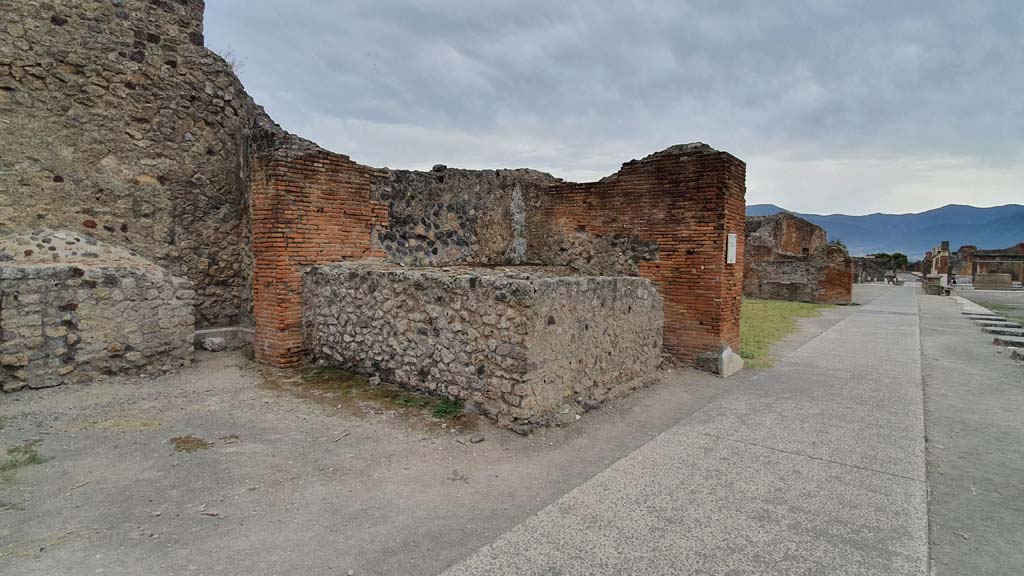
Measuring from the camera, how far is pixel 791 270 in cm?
2128

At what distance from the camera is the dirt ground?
105 inches

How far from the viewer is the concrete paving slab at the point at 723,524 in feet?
8.56

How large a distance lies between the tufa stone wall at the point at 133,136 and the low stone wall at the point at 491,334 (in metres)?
2.15

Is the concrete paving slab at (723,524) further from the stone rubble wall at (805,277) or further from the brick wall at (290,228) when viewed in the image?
the stone rubble wall at (805,277)

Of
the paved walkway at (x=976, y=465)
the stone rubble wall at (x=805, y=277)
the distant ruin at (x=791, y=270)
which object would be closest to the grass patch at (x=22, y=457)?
the paved walkway at (x=976, y=465)

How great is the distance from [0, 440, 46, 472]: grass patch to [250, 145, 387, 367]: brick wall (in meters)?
2.62

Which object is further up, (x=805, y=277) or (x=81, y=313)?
(x=805, y=277)

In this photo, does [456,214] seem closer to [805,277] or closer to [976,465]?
[976,465]

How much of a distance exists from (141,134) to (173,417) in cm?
432

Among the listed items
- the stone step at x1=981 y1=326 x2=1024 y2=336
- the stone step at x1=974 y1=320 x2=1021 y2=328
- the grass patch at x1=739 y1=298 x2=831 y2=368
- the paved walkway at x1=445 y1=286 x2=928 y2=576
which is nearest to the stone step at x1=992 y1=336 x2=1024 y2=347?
the stone step at x1=981 y1=326 x2=1024 y2=336

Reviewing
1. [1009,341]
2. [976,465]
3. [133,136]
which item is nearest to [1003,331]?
[1009,341]

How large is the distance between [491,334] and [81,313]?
14.7ft

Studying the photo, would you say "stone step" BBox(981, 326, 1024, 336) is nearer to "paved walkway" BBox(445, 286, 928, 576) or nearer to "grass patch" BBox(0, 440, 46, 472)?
"paved walkway" BBox(445, 286, 928, 576)

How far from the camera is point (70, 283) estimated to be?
17.5 feet
